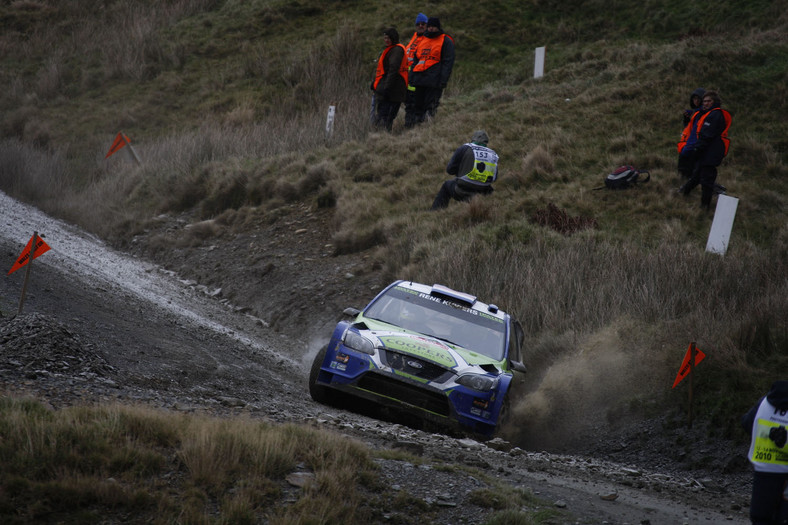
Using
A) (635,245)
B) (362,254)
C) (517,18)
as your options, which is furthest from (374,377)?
(517,18)

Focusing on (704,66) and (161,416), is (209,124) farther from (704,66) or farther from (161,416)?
(161,416)

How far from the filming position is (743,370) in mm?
8641

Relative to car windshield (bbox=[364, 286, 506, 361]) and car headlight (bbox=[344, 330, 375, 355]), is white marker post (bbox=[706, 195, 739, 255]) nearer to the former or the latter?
car windshield (bbox=[364, 286, 506, 361])

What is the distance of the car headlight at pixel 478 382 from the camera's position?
25.8ft

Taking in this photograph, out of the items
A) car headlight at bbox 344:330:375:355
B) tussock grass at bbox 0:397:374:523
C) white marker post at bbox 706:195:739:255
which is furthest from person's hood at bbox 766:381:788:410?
white marker post at bbox 706:195:739:255

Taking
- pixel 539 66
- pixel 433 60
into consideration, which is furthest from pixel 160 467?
pixel 539 66

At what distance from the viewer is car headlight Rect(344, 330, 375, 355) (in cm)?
802

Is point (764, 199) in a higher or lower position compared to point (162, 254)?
higher

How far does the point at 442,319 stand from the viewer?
29.7 feet

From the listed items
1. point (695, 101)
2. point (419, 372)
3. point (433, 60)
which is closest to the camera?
point (419, 372)

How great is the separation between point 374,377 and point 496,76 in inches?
780

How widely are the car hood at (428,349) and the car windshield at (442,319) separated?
27 centimetres

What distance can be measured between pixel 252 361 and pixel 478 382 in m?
3.58

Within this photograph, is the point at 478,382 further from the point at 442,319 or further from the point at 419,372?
the point at 442,319
